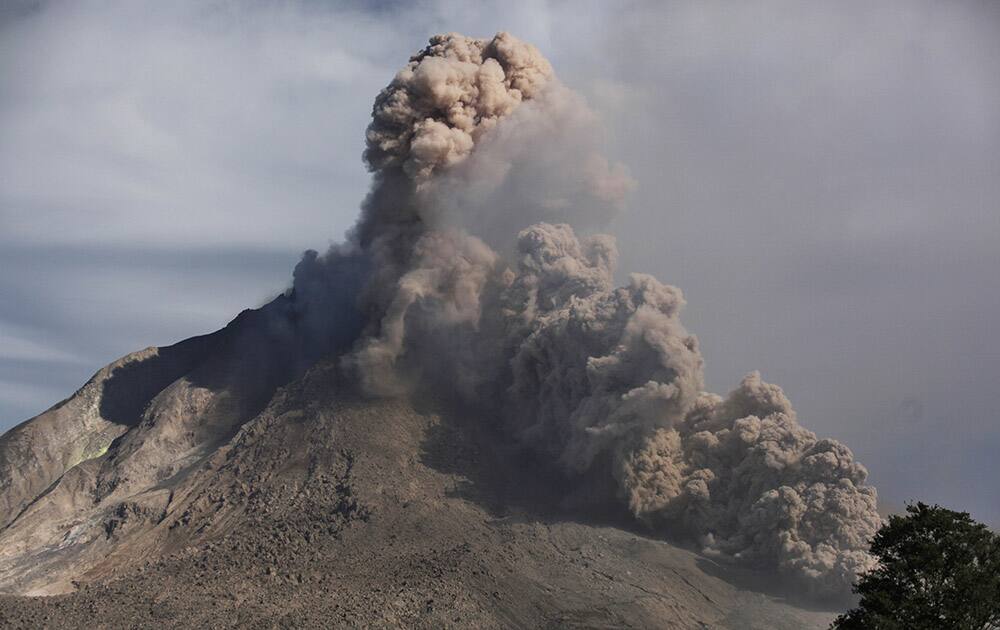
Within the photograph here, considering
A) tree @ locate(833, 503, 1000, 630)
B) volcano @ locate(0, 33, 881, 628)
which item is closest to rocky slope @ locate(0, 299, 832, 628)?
volcano @ locate(0, 33, 881, 628)

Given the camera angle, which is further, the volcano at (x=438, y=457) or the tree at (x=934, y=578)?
the volcano at (x=438, y=457)

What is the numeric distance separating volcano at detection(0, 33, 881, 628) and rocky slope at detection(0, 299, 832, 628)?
0.19 m

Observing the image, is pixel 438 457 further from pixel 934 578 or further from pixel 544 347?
pixel 934 578

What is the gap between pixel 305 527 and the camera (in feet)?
214

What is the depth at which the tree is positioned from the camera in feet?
96.7

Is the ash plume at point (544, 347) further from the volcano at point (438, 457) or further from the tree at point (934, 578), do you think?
the tree at point (934, 578)

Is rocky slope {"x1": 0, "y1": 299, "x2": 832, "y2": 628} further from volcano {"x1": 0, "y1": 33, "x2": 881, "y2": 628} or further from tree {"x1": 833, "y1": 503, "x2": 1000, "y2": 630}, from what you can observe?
tree {"x1": 833, "y1": 503, "x2": 1000, "y2": 630}

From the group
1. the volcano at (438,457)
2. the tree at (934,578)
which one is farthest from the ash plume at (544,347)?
the tree at (934,578)

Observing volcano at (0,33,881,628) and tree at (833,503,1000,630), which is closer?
tree at (833,503,1000,630)

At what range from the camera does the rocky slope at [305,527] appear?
54625 mm

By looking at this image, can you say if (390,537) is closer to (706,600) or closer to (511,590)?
(511,590)

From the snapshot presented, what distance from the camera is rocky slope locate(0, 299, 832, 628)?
54.6 meters

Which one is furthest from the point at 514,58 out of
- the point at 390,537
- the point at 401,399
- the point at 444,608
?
the point at 444,608

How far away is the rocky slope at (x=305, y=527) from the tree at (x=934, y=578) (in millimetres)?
25061
